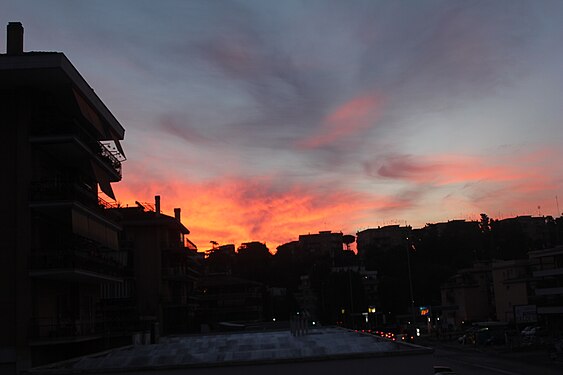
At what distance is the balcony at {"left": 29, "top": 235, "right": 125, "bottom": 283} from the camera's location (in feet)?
98.5

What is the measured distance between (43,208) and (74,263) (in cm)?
327

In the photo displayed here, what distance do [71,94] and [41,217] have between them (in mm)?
6842

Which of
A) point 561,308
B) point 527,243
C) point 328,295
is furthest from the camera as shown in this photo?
point 527,243

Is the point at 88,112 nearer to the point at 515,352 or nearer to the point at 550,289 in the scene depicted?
the point at 515,352

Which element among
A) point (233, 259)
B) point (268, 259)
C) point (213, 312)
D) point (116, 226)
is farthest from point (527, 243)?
point (116, 226)

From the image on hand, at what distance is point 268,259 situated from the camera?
18125cm

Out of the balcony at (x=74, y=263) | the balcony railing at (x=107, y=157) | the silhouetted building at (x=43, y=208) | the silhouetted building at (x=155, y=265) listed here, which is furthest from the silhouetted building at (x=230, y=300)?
the silhouetted building at (x=43, y=208)

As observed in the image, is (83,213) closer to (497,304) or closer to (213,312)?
(213,312)

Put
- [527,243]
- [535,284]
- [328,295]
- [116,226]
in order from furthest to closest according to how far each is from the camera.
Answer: [527,243] → [328,295] → [535,284] → [116,226]

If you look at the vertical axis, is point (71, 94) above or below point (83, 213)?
above

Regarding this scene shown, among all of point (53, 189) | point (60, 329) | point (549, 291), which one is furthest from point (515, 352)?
point (53, 189)

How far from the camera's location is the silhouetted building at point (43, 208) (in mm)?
29031

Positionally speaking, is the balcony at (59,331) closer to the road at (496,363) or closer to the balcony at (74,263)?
the balcony at (74,263)

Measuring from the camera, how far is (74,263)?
102ft
